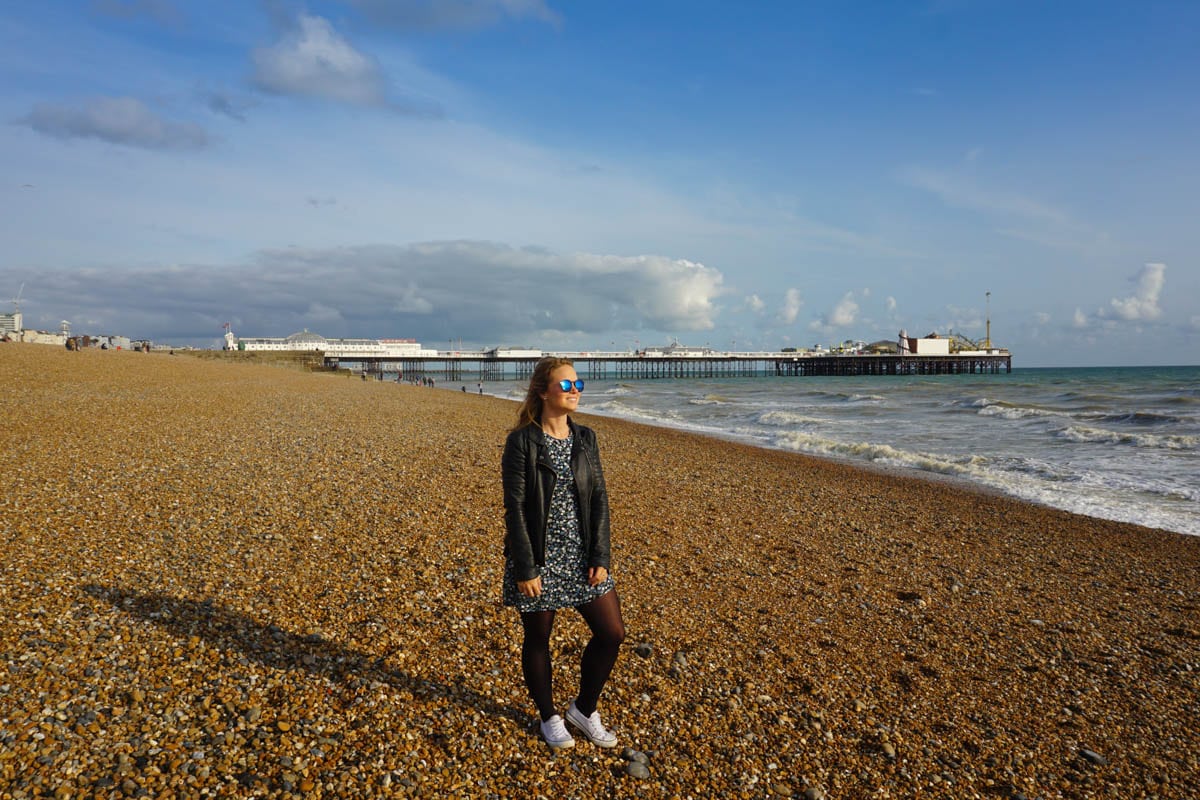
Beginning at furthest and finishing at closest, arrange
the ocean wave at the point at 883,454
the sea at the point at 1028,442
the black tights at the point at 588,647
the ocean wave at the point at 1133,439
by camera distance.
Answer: the ocean wave at the point at 1133,439 → the ocean wave at the point at 883,454 → the sea at the point at 1028,442 → the black tights at the point at 588,647

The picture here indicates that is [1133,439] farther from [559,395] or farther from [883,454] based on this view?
[559,395]

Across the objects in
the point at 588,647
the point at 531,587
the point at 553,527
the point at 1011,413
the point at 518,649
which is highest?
the point at 553,527

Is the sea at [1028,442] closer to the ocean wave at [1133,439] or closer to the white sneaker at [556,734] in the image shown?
the ocean wave at [1133,439]

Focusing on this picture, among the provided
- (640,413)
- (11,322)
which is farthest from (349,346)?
(640,413)

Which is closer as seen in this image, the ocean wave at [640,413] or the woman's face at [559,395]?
the woman's face at [559,395]

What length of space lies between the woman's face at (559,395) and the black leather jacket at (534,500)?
127 millimetres

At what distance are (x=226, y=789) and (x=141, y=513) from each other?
16.4 feet

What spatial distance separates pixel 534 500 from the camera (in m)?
2.99

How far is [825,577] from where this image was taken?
6359mm

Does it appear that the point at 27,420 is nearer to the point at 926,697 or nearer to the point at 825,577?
the point at 825,577

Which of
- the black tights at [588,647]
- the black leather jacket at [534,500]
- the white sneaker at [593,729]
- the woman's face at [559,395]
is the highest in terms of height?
the woman's face at [559,395]

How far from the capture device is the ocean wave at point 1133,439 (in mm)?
17719

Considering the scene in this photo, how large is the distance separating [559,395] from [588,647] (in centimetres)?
122

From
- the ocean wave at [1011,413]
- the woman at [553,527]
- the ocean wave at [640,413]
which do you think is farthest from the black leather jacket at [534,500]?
the ocean wave at [1011,413]
